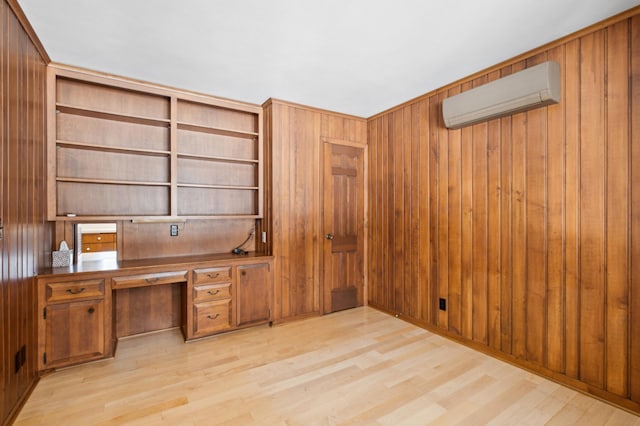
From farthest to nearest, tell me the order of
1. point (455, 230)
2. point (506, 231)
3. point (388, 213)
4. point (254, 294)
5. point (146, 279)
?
point (388, 213)
point (254, 294)
point (455, 230)
point (146, 279)
point (506, 231)

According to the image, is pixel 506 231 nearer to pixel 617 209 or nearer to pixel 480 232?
pixel 480 232

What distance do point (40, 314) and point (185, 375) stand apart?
1.21m

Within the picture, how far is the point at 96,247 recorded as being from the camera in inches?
117

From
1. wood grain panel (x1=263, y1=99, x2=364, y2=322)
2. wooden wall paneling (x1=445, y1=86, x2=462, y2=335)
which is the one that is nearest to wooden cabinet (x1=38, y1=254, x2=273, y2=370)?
wood grain panel (x1=263, y1=99, x2=364, y2=322)

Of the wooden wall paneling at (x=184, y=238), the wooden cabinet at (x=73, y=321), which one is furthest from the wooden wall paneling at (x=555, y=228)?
the wooden cabinet at (x=73, y=321)

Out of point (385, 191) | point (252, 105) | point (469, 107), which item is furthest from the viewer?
point (385, 191)

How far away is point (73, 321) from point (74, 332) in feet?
0.30

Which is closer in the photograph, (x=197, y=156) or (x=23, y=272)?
(x=23, y=272)

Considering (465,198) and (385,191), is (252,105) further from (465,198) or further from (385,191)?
(465,198)

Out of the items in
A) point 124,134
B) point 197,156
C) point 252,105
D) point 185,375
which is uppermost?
point 252,105

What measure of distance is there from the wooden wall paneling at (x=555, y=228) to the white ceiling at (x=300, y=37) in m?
0.54

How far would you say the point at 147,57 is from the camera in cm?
252

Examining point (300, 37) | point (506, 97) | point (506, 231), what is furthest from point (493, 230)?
point (300, 37)

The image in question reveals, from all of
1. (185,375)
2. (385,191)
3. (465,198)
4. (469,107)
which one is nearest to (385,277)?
(385,191)
